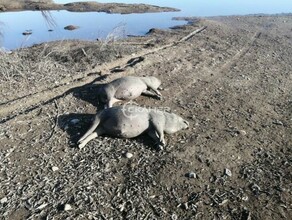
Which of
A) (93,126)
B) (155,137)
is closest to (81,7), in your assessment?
(93,126)

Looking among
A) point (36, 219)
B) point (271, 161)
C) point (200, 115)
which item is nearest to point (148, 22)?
point (200, 115)

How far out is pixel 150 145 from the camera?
6.91 m

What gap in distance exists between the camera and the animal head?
7.20 metres

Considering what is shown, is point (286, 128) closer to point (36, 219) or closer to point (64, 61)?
point (36, 219)

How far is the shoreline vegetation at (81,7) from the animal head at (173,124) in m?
18.1

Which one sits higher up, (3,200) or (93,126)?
(93,126)

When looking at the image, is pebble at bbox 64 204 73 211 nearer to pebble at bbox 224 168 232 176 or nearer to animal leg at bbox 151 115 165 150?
animal leg at bbox 151 115 165 150

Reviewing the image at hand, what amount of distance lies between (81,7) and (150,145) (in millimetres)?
20489

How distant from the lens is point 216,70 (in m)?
11.4

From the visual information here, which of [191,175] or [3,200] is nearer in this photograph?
[3,200]

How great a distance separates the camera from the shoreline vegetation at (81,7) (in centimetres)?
2475

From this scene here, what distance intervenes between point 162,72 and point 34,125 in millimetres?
4313

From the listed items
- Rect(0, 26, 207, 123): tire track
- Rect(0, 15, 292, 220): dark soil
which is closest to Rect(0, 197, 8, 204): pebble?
Rect(0, 15, 292, 220): dark soil

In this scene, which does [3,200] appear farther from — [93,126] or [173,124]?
[173,124]
